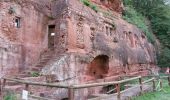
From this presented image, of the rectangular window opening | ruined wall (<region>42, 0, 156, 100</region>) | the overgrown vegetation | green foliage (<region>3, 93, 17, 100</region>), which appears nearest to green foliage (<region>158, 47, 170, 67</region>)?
the overgrown vegetation

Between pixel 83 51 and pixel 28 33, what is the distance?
3200 mm

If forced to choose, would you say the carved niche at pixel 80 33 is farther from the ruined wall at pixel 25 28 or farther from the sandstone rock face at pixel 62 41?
the ruined wall at pixel 25 28

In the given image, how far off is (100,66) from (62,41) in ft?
14.3

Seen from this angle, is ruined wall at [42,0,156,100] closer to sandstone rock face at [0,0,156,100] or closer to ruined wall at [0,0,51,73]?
sandstone rock face at [0,0,156,100]

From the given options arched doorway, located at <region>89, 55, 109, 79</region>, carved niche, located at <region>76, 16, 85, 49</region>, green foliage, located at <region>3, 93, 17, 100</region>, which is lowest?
green foliage, located at <region>3, 93, 17, 100</region>

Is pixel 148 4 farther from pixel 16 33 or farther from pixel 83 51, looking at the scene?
pixel 16 33

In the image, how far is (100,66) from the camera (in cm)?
1652

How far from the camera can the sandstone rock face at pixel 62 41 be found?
1209cm

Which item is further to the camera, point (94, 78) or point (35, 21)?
point (94, 78)

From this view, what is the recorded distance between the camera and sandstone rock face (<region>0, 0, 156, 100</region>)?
12.1 m

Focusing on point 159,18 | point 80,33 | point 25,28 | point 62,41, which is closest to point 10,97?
point 62,41

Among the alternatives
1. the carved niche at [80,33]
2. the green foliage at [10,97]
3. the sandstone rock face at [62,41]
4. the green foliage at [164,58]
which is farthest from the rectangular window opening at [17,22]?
the green foliage at [164,58]

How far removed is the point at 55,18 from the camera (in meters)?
14.2

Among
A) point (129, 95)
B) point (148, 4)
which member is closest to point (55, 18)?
point (129, 95)
